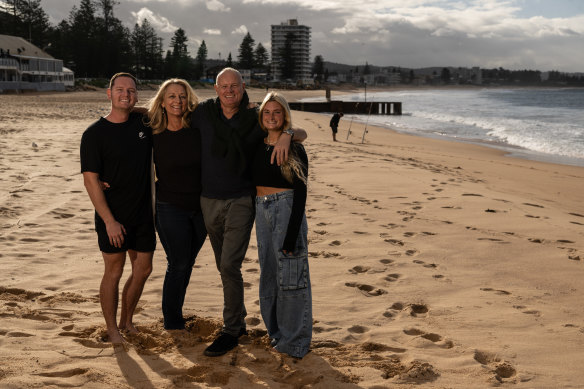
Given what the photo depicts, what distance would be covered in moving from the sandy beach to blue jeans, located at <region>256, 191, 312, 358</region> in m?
0.16

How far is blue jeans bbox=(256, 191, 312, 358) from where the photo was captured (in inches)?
145

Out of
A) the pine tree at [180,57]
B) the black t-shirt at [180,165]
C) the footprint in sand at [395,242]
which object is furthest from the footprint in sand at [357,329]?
the pine tree at [180,57]

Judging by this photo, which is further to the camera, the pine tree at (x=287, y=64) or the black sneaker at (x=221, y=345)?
the pine tree at (x=287, y=64)

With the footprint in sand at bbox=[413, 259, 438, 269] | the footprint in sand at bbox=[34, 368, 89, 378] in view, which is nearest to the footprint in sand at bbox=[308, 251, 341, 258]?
the footprint in sand at bbox=[413, 259, 438, 269]

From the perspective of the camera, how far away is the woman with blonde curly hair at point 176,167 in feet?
12.3

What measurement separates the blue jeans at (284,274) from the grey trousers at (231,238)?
0.11m

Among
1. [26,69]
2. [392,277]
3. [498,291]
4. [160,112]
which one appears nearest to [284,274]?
[160,112]

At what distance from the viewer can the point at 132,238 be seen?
3.79m

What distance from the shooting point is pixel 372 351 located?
3848 millimetres

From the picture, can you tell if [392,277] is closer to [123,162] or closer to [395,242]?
[395,242]

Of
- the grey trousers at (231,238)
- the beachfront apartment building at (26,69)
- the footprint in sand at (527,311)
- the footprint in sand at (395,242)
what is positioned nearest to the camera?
the grey trousers at (231,238)

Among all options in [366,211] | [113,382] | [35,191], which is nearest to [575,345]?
[113,382]

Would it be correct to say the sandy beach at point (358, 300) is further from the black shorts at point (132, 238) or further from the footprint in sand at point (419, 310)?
the black shorts at point (132, 238)

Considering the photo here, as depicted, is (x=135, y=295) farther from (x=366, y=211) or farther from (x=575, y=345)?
(x=366, y=211)
